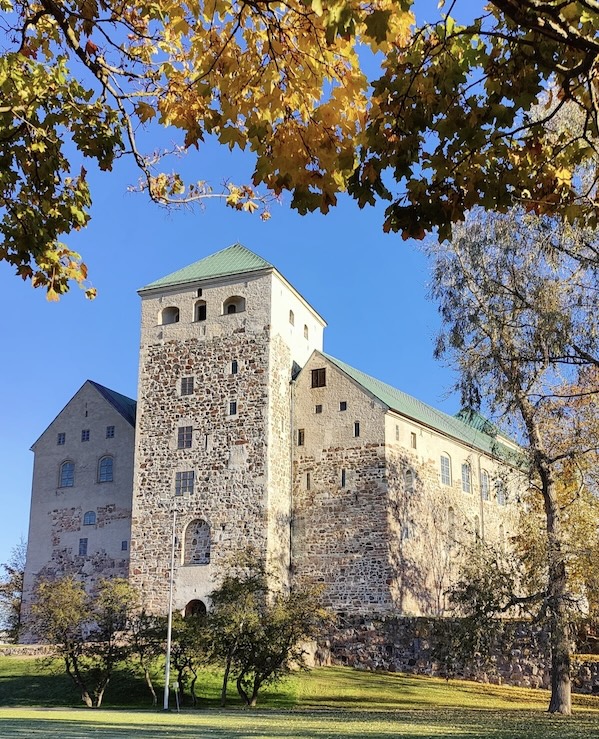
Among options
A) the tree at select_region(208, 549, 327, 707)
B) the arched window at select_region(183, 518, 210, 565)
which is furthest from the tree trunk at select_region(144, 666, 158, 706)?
the arched window at select_region(183, 518, 210, 565)

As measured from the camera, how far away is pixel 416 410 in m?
45.0

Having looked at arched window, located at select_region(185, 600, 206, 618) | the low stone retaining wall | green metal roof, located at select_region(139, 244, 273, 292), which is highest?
green metal roof, located at select_region(139, 244, 273, 292)

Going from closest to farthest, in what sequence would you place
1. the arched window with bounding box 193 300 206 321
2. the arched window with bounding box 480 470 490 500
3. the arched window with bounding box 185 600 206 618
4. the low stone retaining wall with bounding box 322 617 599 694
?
the low stone retaining wall with bounding box 322 617 599 694 < the arched window with bounding box 185 600 206 618 < the arched window with bounding box 193 300 206 321 < the arched window with bounding box 480 470 490 500

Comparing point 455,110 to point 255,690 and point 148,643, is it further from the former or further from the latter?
point 148,643

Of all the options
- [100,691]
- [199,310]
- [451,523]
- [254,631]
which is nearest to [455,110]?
[254,631]

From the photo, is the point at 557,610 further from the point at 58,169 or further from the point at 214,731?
the point at 58,169

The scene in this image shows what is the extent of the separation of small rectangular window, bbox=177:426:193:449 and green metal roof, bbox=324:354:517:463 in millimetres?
7129

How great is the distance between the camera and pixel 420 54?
628 centimetres

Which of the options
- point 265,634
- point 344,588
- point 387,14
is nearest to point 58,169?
point 387,14

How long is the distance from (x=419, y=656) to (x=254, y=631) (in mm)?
9511

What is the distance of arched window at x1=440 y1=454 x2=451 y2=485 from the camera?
139 ft

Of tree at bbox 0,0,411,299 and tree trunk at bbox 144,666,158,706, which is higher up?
tree at bbox 0,0,411,299

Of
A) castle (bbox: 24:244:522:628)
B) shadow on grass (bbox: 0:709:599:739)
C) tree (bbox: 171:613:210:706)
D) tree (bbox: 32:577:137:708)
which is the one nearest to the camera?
shadow on grass (bbox: 0:709:599:739)

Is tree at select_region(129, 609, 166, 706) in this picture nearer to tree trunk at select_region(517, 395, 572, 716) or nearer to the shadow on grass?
the shadow on grass
